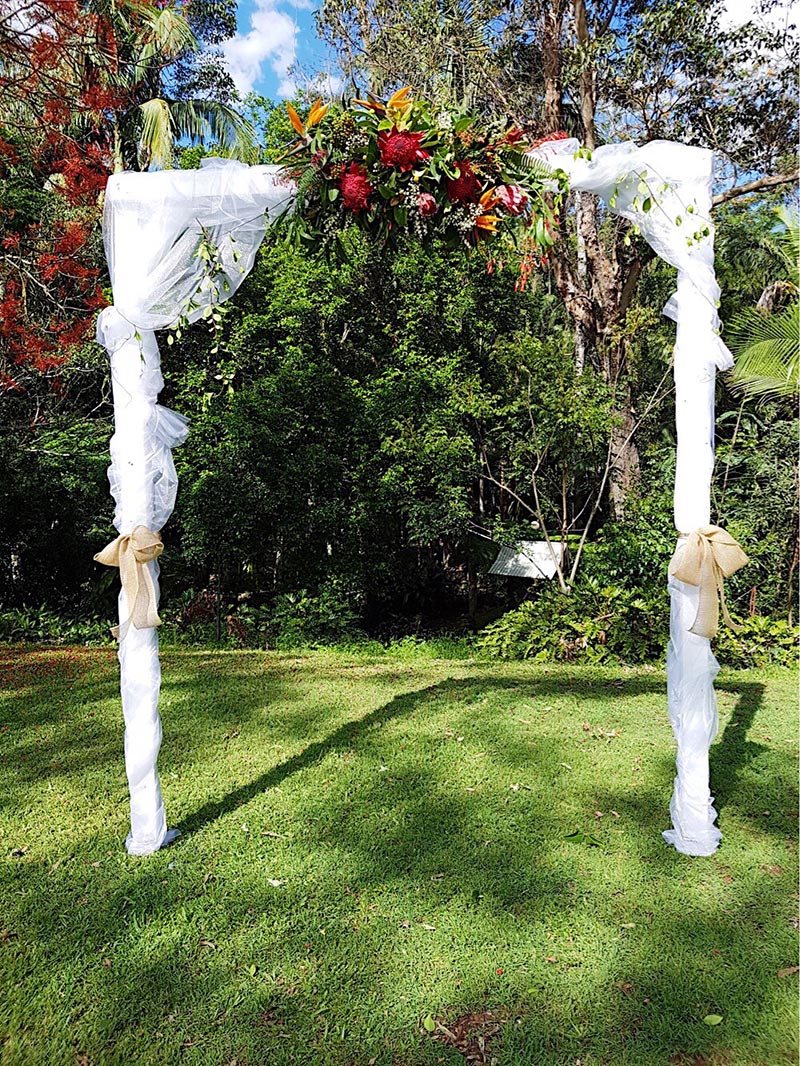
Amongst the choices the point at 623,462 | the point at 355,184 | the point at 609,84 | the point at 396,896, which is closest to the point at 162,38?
the point at 609,84

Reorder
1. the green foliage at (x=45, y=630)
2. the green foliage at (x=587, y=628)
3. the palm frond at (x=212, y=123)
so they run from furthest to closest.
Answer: the palm frond at (x=212, y=123) < the green foliage at (x=45, y=630) < the green foliage at (x=587, y=628)

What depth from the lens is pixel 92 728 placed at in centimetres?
525

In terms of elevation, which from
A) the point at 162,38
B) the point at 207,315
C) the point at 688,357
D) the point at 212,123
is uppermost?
the point at 162,38

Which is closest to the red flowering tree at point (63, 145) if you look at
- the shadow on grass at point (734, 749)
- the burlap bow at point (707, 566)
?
the burlap bow at point (707, 566)

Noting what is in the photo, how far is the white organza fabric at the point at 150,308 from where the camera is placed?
131 inches

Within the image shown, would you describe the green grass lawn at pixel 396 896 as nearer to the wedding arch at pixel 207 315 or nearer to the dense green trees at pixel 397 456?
the wedding arch at pixel 207 315

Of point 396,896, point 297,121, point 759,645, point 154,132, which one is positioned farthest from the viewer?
point 154,132

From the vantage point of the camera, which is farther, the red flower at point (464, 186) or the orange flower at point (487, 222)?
→ the orange flower at point (487, 222)

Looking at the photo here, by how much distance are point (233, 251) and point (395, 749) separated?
2.94 metres

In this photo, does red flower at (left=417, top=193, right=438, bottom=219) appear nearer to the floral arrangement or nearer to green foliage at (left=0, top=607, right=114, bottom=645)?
the floral arrangement

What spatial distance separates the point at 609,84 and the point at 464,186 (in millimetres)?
7701


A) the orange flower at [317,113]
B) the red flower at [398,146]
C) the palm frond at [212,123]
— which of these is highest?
the palm frond at [212,123]

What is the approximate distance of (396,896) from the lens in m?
3.21

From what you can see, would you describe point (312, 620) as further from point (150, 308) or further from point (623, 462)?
point (150, 308)
